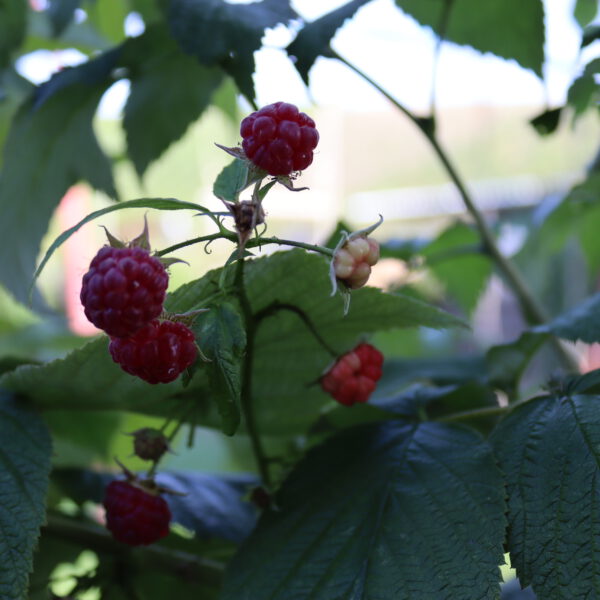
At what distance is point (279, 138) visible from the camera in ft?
1.10

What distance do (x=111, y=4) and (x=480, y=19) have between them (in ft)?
1.48

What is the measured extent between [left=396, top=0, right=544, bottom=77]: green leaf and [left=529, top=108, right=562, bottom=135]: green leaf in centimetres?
4

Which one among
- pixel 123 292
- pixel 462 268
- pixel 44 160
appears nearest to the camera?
pixel 123 292

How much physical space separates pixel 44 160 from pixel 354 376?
0.35 meters

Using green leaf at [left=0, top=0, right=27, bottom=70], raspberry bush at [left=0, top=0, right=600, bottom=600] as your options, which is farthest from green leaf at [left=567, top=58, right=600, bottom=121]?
green leaf at [left=0, top=0, right=27, bottom=70]

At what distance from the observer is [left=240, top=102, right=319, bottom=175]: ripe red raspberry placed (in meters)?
0.34

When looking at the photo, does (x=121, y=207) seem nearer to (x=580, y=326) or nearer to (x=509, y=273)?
(x=580, y=326)

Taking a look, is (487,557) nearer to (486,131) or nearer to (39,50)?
(39,50)

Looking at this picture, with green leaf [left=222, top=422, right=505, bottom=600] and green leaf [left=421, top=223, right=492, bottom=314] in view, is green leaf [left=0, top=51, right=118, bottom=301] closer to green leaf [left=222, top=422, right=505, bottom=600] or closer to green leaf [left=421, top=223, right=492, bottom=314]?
green leaf [left=222, top=422, right=505, bottom=600]

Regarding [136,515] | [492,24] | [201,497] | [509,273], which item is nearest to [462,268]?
[509,273]

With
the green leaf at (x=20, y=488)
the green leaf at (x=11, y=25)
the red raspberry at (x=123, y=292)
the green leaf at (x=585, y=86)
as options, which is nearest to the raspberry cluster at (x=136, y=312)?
the red raspberry at (x=123, y=292)

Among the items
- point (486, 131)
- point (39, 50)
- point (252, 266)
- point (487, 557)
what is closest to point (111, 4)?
point (39, 50)

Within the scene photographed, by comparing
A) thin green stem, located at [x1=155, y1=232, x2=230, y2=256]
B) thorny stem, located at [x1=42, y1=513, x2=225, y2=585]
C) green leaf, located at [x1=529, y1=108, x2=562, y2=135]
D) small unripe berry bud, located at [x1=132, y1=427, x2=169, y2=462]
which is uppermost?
green leaf, located at [x1=529, y1=108, x2=562, y2=135]

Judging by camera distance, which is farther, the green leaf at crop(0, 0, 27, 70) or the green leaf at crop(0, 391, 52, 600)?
the green leaf at crop(0, 0, 27, 70)
